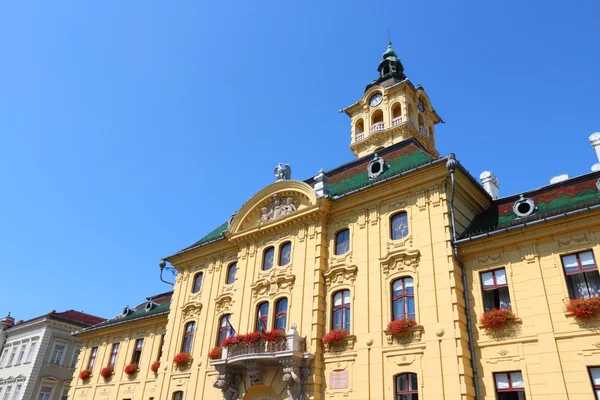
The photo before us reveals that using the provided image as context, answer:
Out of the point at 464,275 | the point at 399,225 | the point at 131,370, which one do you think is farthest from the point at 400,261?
the point at 131,370

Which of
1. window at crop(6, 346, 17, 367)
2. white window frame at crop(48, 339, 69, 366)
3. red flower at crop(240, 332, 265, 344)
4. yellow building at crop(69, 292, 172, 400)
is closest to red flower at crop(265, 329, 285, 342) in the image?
red flower at crop(240, 332, 265, 344)

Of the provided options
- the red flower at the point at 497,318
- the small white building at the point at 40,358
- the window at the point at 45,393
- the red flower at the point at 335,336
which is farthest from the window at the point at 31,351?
the red flower at the point at 497,318

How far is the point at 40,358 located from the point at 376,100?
41.4m

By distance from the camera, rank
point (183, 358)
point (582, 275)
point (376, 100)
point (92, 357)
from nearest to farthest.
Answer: point (582, 275) < point (183, 358) < point (92, 357) < point (376, 100)

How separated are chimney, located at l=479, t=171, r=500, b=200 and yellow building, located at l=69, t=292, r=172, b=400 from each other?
74.3 feet

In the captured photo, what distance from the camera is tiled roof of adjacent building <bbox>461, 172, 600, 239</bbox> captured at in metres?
18.3

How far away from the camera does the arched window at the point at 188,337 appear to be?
28.5 m

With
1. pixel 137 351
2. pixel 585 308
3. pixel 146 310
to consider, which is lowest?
pixel 585 308

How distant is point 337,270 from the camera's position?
903 inches

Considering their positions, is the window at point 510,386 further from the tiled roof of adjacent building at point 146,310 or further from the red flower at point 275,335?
the tiled roof of adjacent building at point 146,310

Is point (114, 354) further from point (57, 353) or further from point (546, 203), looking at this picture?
point (546, 203)

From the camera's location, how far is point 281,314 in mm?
24328

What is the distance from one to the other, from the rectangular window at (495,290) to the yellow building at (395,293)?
42mm

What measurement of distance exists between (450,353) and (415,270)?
3.87 m
